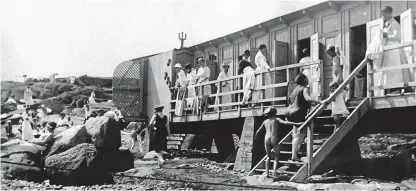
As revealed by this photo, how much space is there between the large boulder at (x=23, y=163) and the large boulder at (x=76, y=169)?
0.50m

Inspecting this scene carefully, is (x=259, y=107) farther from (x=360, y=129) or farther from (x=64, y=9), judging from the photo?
(x=64, y=9)

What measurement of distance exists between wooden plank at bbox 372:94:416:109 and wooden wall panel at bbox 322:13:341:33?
4.06 meters

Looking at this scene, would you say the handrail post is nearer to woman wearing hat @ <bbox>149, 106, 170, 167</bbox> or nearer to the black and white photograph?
the black and white photograph

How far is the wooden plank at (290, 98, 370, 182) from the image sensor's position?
8250 millimetres

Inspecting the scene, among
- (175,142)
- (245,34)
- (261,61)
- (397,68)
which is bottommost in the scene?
(175,142)

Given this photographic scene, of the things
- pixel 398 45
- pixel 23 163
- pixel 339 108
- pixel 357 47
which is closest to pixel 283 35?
pixel 357 47

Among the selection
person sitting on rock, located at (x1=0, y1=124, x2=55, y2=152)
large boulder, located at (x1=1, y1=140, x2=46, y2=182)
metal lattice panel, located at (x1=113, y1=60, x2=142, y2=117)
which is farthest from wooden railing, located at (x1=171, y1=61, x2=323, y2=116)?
large boulder, located at (x1=1, y1=140, x2=46, y2=182)

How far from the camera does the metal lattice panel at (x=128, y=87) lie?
21531mm

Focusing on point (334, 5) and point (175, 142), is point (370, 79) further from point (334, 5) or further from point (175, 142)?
point (175, 142)

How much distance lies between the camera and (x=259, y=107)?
11.6 meters

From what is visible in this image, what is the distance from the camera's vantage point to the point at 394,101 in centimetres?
859

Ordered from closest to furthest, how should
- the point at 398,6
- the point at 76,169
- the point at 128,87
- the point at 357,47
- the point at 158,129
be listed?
the point at 76,169 → the point at 398,6 → the point at 158,129 → the point at 357,47 → the point at 128,87

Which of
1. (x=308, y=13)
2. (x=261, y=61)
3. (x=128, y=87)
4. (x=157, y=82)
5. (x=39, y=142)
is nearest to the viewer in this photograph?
(x=39, y=142)

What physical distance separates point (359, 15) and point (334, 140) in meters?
4.69
